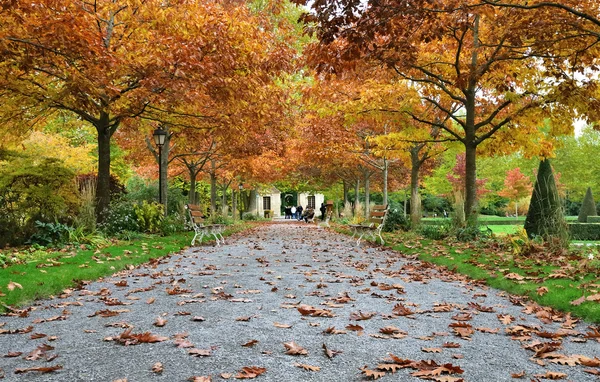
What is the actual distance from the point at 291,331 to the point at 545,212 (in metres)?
10.4

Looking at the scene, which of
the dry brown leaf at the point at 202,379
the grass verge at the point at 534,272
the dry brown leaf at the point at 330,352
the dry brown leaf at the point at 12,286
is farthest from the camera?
the dry brown leaf at the point at 12,286

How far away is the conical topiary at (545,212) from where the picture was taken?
797cm

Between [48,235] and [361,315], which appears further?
[48,235]

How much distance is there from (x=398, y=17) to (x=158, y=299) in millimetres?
5451

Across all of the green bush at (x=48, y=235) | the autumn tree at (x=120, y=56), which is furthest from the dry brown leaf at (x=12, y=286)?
the green bush at (x=48, y=235)

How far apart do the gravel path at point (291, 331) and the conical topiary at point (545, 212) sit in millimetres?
2678

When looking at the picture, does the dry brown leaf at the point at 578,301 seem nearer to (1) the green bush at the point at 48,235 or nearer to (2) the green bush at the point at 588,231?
(1) the green bush at the point at 48,235

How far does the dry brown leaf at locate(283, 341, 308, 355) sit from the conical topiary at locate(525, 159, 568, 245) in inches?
249

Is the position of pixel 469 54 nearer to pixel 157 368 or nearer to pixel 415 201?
pixel 415 201

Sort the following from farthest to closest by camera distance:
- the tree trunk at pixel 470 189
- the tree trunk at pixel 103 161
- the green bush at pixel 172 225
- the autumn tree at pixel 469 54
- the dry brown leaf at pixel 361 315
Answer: the green bush at pixel 172 225, the tree trunk at pixel 103 161, the tree trunk at pixel 470 189, the autumn tree at pixel 469 54, the dry brown leaf at pixel 361 315

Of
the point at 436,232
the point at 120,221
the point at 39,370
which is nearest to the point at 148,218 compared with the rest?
the point at 120,221

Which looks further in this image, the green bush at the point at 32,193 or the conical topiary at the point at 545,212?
the green bush at the point at 32,193

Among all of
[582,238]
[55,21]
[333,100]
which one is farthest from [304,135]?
[55,21]

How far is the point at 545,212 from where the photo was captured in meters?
11.9
